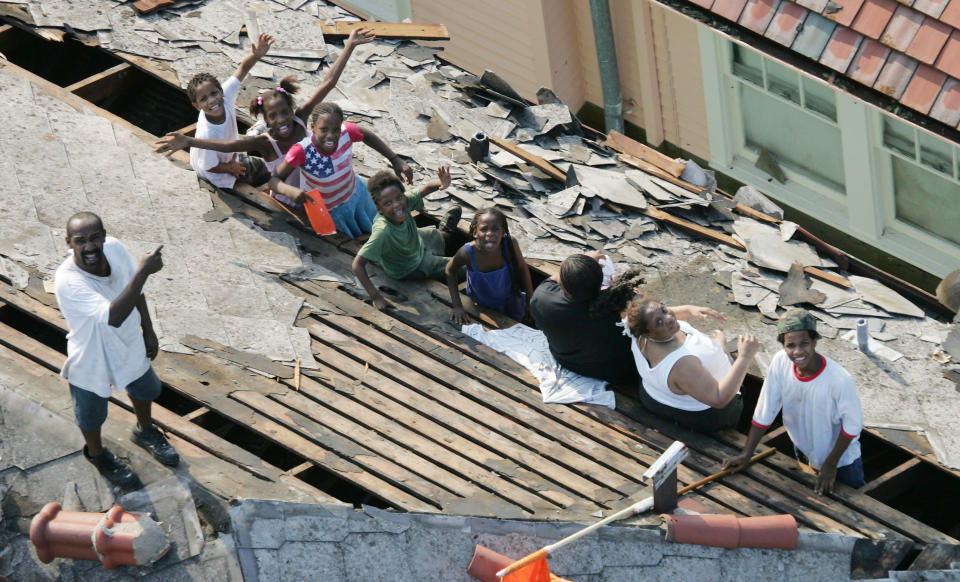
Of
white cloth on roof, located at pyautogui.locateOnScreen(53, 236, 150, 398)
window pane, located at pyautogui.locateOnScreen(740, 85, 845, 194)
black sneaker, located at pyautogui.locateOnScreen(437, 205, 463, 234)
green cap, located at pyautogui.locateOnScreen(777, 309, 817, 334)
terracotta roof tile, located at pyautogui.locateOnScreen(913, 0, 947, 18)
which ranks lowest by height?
white cloth on roof, located at pyautogui.locateOnScreen(53, 236, 150, 398)

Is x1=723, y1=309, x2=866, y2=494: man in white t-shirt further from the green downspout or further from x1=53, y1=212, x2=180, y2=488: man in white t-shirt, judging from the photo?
the green downspout

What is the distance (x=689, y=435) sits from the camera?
33.9 ft

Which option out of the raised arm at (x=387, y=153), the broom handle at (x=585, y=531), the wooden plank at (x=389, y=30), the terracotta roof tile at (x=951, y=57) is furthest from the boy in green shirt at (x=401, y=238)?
the terracotta roof tile at (x=951, y=57)

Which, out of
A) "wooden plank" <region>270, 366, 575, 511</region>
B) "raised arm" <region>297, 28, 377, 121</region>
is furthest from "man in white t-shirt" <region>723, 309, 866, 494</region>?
"raised arm" <region>297, 28, 377, 121</region>

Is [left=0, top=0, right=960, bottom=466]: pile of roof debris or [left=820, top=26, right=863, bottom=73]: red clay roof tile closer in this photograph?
[left=0, top=0, right=960, bottom=466]: pile of roof debris

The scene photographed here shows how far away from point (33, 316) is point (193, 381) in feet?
4.26

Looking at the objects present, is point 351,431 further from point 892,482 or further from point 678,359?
point 892,482

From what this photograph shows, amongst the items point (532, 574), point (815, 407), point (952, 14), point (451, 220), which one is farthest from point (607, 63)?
point (532, 574)

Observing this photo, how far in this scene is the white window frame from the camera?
14.3m

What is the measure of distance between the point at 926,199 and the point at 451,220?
205 inches

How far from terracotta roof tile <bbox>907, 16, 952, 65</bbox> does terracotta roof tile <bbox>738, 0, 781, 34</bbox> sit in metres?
1.39

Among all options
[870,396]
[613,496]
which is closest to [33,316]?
[613,496]

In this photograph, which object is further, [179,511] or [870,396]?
[870,396]

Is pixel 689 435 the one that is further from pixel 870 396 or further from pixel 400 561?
pixel 400 561
